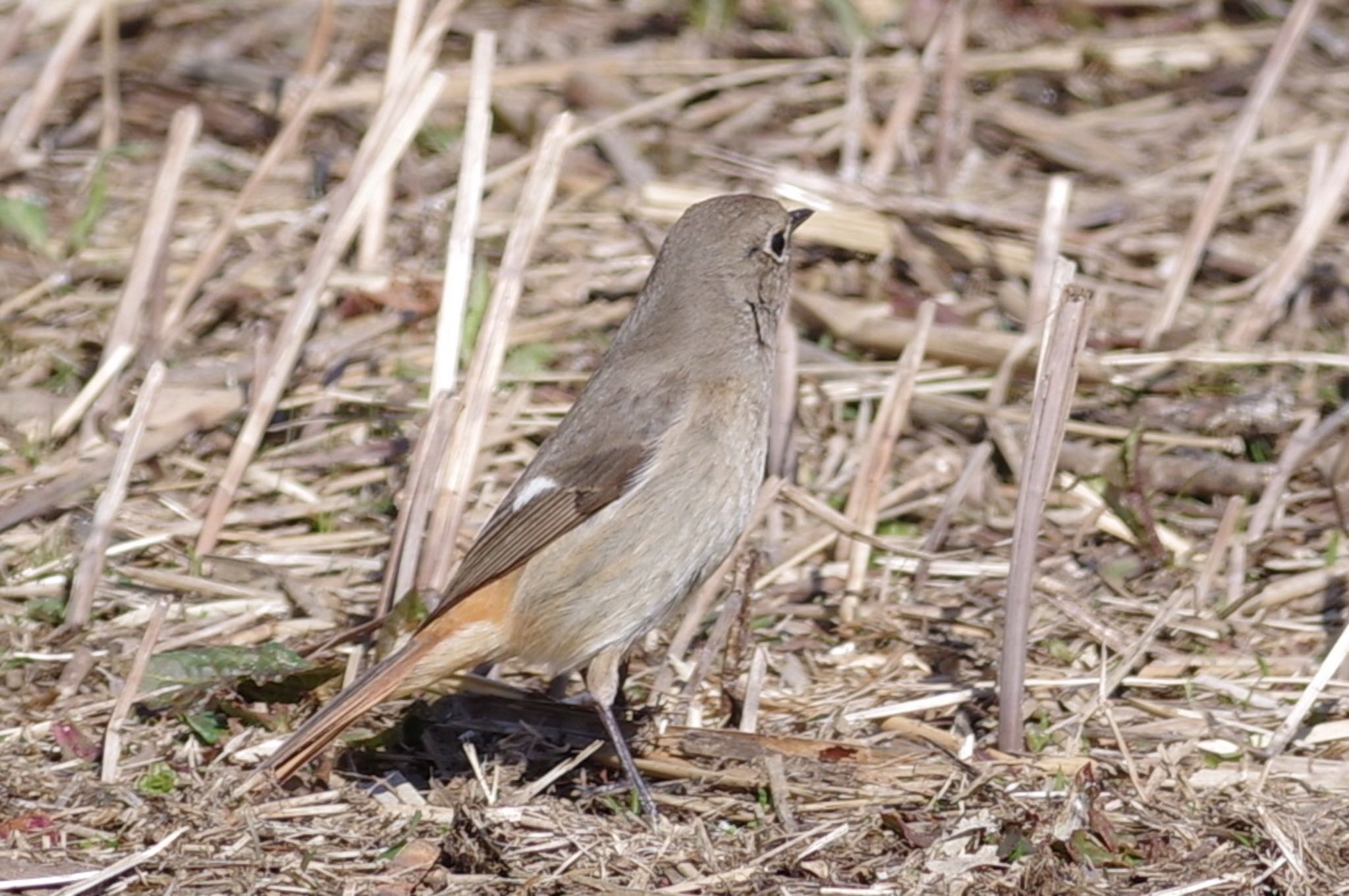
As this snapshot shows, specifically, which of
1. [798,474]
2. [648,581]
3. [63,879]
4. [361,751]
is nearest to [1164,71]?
[798,474]

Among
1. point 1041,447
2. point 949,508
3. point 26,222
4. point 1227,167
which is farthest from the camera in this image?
point 26,222

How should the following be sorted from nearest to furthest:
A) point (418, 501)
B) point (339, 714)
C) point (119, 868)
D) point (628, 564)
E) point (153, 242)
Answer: point (119, 868) → point (339, 714) → point (628, 564) → point (418, 501) → point (153, 242)

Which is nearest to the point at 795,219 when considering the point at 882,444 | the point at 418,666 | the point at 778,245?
the point at 778,245

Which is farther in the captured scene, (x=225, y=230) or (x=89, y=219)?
(x=89, y=219)

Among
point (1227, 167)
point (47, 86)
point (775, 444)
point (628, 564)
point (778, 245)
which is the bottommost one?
point (775, 444)

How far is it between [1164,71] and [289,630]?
16.0ft

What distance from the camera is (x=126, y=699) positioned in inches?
177

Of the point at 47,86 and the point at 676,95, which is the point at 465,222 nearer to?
the point at 676,95

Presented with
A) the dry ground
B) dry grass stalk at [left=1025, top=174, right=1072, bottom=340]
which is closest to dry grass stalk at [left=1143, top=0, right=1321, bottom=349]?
the dry ground

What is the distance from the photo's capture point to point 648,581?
4.60m

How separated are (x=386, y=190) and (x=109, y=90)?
159 centimetres

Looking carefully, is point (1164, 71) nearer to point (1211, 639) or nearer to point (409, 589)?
point (1211, 639)

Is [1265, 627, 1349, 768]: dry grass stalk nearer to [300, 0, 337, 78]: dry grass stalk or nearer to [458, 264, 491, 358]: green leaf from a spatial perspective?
[458, 264, 491, 358]: green leaf

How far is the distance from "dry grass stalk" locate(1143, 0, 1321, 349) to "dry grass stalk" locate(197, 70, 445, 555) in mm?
2731
